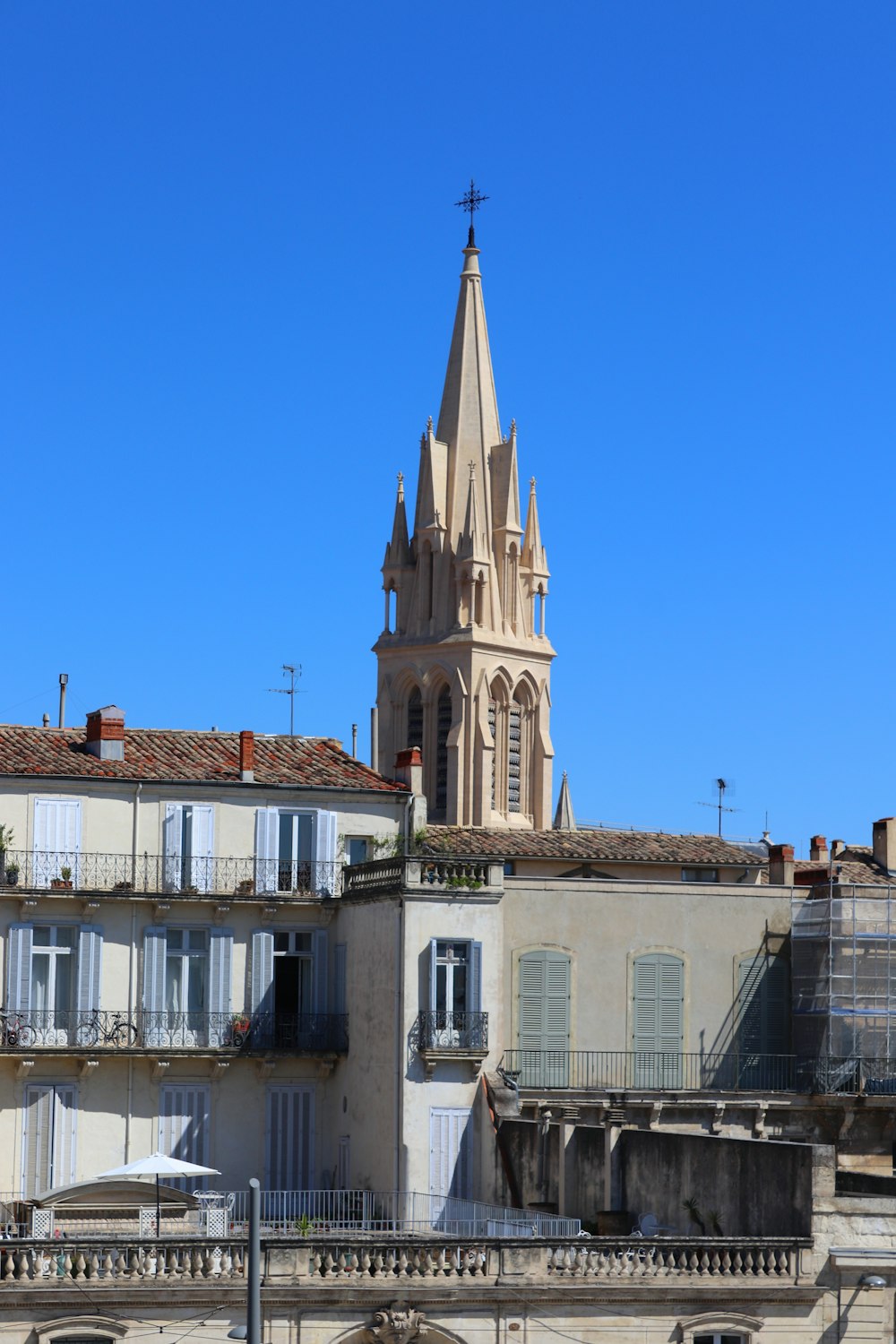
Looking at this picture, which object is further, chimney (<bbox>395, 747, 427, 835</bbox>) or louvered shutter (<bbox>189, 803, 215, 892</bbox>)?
A: chimney (<bbox>395, 747, 427, 835</bbox>)

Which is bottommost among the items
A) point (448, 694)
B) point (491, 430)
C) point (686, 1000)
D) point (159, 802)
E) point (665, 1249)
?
point (665, 1249)

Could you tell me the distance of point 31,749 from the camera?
168 ft

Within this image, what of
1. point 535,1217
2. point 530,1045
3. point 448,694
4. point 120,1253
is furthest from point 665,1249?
point 448,694

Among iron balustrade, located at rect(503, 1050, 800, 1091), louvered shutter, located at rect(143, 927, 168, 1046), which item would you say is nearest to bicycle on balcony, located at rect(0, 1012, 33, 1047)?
louvered shutter, located at rect(143, 927, 168, 1046)

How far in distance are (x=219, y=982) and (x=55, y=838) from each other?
15.5ft

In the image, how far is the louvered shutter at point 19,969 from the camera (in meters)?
48.2

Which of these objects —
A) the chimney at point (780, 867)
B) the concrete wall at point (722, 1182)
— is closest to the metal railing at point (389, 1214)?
the concrete wall at point (722, 1182)

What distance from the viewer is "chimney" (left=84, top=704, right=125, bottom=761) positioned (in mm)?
51375

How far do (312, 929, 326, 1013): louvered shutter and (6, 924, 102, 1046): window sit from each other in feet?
16.0

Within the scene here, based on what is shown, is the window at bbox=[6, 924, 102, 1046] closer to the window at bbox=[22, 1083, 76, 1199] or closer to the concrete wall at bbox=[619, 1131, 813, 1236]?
the window at bbox=[22, 1083, 76, 1199]

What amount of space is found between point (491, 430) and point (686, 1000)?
51.2 m

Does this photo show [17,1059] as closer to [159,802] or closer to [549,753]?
[159,802]

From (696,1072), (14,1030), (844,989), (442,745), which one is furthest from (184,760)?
(442,745)

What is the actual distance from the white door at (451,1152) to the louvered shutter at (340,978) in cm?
462
